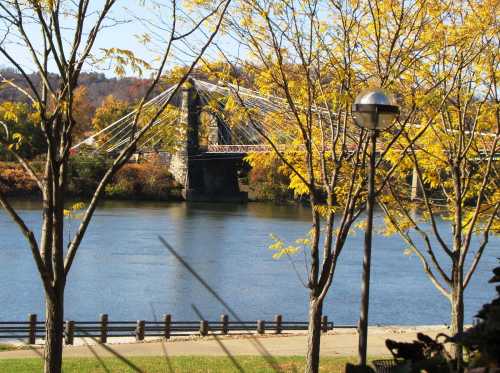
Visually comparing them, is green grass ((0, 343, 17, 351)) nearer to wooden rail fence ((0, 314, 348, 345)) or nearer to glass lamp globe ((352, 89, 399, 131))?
wooden rail fence ((0, 314, 348, 345))

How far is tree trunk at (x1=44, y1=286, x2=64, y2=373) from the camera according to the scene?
5492 mm

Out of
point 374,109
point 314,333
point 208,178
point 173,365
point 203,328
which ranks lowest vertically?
point 203,328

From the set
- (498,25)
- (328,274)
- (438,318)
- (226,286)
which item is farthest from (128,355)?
(226,286)

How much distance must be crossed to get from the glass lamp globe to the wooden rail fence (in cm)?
999

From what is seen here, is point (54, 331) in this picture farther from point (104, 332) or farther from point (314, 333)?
point (104, 332)

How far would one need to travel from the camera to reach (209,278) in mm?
26750

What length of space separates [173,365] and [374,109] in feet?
19.3

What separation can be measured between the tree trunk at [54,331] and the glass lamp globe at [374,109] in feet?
8.46

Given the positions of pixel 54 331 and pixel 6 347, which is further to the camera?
pixel 6 347

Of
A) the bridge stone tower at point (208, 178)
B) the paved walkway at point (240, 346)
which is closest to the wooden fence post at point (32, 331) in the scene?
the paved walkway at point (240, 346)

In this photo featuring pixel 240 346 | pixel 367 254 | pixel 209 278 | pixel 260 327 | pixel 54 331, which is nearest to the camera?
pixel 54 331

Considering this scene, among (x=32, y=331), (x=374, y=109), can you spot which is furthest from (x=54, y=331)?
(x=32, y=331)

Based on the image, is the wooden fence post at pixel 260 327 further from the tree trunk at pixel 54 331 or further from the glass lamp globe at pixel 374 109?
the tree trunk at pixel 54 331

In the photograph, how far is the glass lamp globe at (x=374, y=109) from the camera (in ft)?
21.0
